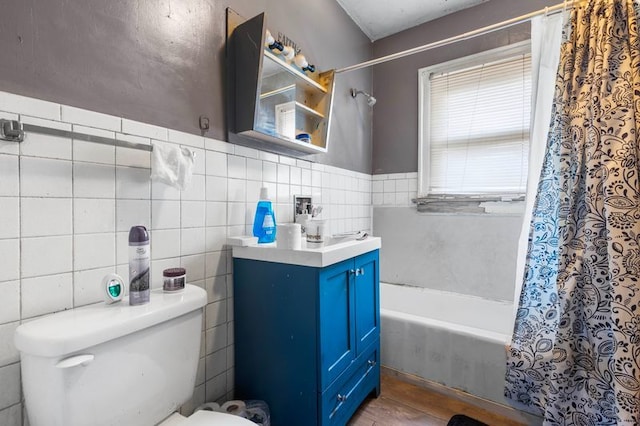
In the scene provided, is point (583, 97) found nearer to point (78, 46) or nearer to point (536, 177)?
point (536, 177)

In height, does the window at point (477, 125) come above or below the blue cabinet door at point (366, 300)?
above

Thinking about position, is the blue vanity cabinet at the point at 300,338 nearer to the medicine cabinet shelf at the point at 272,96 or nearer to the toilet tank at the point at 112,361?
the toilet tank at the point at 112,361

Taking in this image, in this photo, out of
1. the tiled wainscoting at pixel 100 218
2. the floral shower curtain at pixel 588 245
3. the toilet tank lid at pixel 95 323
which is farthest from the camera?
the floral shower curtain at pixel 588 245

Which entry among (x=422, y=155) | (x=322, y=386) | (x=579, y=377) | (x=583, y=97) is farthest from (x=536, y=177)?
(x=322, y=386)

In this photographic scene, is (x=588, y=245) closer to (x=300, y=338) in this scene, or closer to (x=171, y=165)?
(x=300, y=338)

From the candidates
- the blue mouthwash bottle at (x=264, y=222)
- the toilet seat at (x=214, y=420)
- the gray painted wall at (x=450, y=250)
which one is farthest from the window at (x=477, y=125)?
the toilet seat at (x=214, y=420)

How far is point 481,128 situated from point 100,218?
2381 mm

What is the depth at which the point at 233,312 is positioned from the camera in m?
1.34

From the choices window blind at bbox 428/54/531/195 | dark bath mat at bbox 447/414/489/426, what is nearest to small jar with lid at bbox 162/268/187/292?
dark bath mat at bbox 447/414/489/426

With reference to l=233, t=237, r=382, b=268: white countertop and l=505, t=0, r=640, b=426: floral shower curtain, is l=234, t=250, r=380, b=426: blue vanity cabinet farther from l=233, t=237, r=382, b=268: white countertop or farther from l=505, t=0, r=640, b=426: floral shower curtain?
l=505, t=0, r=640, b=426: floral shower curtain

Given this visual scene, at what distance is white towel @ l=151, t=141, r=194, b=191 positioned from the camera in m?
0.97

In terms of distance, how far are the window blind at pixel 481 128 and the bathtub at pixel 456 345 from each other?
863 millimetres

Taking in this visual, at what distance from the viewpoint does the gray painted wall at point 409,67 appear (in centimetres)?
211

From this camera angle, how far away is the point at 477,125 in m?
2.23
